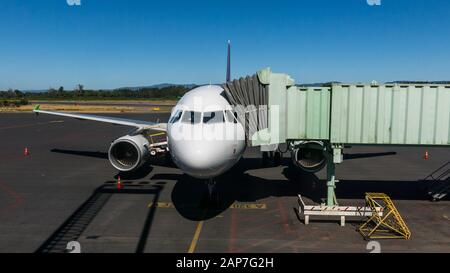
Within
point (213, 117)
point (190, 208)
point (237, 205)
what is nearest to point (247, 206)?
point (237, 205)

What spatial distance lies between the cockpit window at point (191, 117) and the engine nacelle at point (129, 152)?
8.33 m

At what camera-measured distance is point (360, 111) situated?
14.8 metres

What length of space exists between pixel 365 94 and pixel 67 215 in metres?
Answer: 13.1

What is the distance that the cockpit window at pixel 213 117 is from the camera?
1302cm

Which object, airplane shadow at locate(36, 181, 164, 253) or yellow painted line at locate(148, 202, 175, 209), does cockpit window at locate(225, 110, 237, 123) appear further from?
yellow painted line at locate(148, 202, 175, 209)

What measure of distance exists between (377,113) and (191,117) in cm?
751

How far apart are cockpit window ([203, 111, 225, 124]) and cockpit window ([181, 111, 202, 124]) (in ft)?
0.70

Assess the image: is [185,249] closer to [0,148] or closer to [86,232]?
[86,232]

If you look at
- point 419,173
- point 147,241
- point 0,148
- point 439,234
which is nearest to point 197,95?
point 147,241

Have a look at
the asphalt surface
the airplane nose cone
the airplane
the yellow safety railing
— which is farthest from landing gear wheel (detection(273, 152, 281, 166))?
the airplane nose cone

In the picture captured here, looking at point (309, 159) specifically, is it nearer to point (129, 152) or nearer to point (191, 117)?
point (191, 117)

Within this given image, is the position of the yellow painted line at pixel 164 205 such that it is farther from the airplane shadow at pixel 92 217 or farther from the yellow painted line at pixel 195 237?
the yellow painted line at pixel 195 237

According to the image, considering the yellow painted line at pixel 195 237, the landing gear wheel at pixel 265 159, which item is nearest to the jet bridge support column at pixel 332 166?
→ the yellow painted line at pixel 195 237
